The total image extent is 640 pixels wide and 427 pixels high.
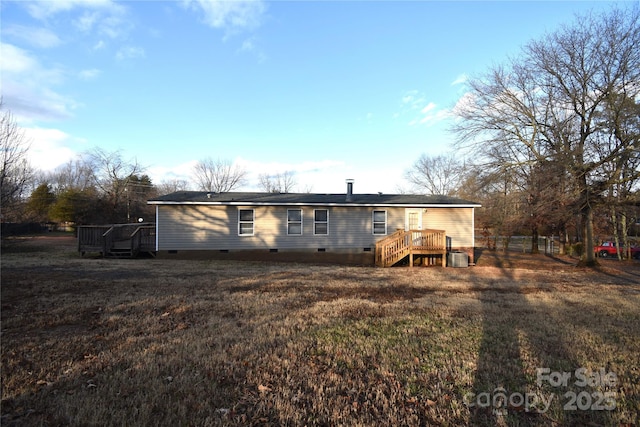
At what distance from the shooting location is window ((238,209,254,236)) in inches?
679

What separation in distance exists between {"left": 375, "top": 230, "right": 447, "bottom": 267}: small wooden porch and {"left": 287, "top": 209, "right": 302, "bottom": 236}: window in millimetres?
4011

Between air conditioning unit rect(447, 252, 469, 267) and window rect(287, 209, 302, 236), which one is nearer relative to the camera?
air conditioning unit rect(447, 252, 469, 267)

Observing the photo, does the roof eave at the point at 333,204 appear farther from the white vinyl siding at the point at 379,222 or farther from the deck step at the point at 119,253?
the deck step at the point at 119,253

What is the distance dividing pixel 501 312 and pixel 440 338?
2.48m

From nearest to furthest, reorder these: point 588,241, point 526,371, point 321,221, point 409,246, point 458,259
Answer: point 526,371 < point 409,246 < point 458,259 < point 588,241 < point 321,221

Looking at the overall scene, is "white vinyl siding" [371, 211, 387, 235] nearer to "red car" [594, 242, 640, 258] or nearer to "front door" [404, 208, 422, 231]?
"front door" [404, 208, 422, 231]

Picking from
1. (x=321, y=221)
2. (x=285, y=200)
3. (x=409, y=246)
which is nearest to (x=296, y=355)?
(x=409, y=246)

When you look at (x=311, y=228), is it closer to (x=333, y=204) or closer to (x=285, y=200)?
(x=333, y=204)

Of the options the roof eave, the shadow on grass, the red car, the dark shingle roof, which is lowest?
the red car

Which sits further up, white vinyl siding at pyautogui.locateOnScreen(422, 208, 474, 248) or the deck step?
white vinyl siding at pyautogui.locateOnScreen(422, 208, 474, 248)

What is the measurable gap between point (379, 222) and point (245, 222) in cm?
665

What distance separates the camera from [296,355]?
4.28 meters

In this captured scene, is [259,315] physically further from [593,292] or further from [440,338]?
[593,292]

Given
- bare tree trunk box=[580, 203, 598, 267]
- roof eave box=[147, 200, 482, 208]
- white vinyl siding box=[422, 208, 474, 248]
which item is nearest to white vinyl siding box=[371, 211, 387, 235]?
roof eave box=[147, 200, 482, 208]
